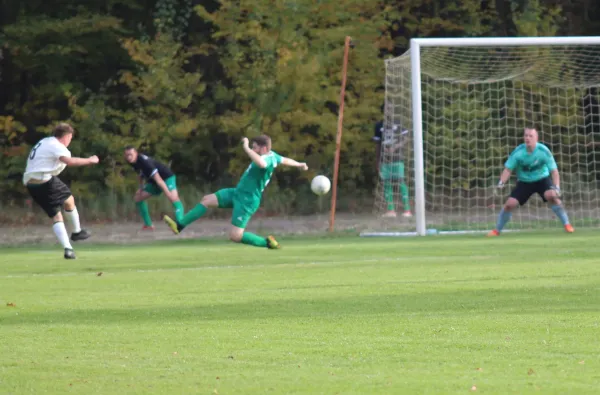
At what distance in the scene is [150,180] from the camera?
22.0 metres

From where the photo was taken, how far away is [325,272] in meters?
13.9

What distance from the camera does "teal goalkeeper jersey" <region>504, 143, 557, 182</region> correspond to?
1956 centimetres

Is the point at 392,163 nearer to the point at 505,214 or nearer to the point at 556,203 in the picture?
the point at 505,214

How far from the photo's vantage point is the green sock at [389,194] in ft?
76.5

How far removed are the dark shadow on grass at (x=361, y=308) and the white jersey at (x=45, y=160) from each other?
606cm

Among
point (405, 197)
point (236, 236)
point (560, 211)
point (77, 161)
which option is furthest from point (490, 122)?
point (77, 161)

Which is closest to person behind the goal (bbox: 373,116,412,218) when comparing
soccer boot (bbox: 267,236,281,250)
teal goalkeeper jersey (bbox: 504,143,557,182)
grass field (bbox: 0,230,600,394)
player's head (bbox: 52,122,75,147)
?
teal goalkeeper jersey (bbox: 504,143,557,182)

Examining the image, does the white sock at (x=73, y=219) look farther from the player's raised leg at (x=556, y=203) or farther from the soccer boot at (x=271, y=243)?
the player's raised leg at (x=556, y=203)

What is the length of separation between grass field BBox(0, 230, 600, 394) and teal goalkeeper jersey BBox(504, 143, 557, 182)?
10.3ft

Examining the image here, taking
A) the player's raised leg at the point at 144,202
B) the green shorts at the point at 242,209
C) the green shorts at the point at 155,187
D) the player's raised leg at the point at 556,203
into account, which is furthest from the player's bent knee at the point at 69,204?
the player's raised leg at the point at 556,203

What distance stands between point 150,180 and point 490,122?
24.8 feet

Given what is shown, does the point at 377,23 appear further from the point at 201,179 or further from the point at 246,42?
the point at 201,179

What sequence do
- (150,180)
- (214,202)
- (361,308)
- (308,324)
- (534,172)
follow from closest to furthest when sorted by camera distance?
(308,324) < (361,308) < (214,202) < (534,172) < (150,180)

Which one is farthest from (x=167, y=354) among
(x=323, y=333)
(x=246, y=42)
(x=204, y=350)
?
(x=246, y=42)
